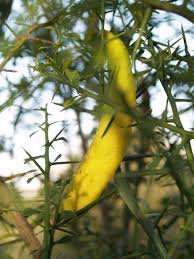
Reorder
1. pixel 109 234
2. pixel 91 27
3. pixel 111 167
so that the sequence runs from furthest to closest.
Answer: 1. pixel 109 234
2. pixel 91 27
3. pixel 111 167

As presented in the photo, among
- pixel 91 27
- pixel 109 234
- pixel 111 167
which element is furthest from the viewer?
pixel 109 234

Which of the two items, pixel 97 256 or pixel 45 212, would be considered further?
pixel 97 256

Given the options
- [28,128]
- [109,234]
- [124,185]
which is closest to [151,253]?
[124,185]

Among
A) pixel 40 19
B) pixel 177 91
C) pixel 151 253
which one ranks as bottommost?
pixel 151 253

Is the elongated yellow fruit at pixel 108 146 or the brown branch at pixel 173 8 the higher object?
the brown branch at pixel 173 8

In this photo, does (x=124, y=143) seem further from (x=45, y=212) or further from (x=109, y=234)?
(x=109, y=234)

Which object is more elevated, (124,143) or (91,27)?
(91,27)

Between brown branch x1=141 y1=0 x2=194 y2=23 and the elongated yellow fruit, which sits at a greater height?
brown branch x1=141 y1=0 x2=194 y2=23
